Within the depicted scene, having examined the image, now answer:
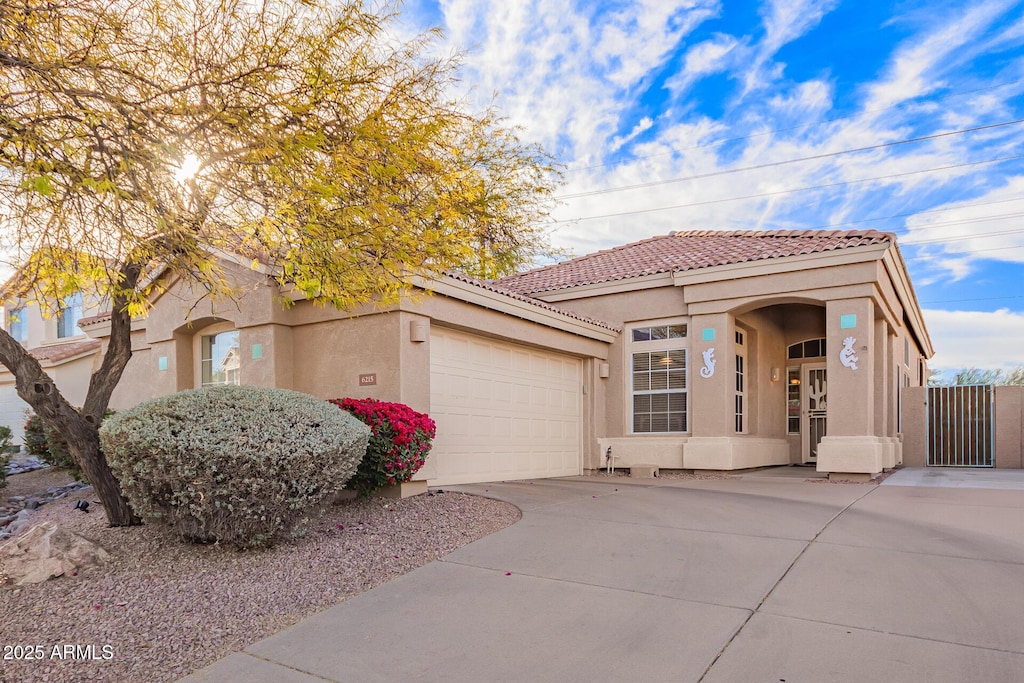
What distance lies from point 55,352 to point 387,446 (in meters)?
15.5

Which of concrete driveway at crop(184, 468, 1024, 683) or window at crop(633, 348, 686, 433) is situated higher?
window at crop(633, 348, 686, 433)

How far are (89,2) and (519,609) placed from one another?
5.89 m

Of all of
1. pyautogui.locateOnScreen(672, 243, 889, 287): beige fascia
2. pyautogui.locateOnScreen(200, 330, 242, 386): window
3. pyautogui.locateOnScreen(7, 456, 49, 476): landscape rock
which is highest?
pyautogui.locateOnScreen(672, 243, 889, 287): beige fascia

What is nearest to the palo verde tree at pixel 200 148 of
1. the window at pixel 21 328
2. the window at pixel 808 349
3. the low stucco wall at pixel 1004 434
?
the window at pixel 808 349

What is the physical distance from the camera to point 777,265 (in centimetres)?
1239

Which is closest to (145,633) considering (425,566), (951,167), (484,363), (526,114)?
(425,566)

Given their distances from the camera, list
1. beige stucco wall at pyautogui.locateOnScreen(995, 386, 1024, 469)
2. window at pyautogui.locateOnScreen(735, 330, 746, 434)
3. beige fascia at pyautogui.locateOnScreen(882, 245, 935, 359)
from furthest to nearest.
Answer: beige stucco wall at pyautogui.locateOnScreen(995, 386, 1024, 469) < window at pyautogui.locateOnScreen(735, 330, 746, 434) < beige fascia at pyautogui.locateOnScreen(882, 245, 935, 359)

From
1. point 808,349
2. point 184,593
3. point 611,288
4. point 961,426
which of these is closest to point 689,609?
point 184,593

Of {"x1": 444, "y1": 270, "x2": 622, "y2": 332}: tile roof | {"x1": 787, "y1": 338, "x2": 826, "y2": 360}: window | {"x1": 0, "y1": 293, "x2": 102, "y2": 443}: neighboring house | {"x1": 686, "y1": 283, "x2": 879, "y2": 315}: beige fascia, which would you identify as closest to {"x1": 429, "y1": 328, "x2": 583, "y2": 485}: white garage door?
{"x1": 444, "y1": 270, "x2": 622, "y2": 332}: tile roof

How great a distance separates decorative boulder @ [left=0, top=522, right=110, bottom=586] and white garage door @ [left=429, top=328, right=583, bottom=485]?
4463 millimetres

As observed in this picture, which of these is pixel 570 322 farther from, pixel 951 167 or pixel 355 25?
pixel 951 167

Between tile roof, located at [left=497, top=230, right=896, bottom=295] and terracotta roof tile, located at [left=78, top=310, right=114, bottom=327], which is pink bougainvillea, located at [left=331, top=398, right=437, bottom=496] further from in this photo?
terracotta roof tile, located at [left=78, top=310, right=114, bottom=327]

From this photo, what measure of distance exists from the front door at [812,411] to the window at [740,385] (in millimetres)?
2828

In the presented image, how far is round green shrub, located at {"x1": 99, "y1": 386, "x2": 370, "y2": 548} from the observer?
5.25 meters
